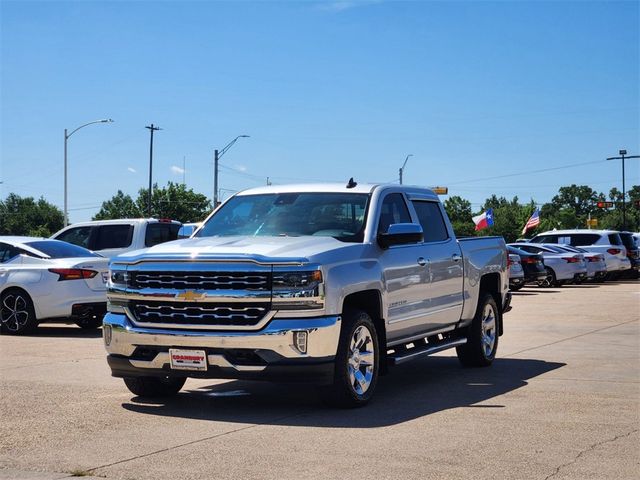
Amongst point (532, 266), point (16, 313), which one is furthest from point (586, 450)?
point (532, 266)

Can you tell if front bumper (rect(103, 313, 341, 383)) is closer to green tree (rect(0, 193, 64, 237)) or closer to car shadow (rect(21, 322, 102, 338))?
car shadow (rect(21, 322, 102, 338))

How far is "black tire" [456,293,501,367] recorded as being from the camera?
37.5 ft

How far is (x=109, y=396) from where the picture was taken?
9.30 metres

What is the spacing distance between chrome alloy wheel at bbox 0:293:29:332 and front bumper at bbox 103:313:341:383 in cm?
804

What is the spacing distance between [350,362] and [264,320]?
89 centimetres

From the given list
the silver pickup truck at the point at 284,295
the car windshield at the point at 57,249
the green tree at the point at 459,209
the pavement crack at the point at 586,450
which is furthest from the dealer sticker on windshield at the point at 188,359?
the green tree at the point at 459,209

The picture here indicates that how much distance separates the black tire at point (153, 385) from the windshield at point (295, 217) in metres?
1.51

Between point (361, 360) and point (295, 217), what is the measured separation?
1.71 metres

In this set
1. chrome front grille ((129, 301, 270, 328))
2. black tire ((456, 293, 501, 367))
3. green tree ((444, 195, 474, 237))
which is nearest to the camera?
chrome front grille ((129, 301, 270, 328))

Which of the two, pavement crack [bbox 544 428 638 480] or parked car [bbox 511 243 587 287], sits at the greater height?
parked car [bbox 511 243 587 287]

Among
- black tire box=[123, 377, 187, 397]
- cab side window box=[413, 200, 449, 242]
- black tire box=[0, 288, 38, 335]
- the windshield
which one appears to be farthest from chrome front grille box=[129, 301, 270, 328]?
black tire box=[0, 288, 38, 335]

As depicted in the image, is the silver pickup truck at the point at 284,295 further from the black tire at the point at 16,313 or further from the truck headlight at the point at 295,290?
the black tire at the point at 16,313

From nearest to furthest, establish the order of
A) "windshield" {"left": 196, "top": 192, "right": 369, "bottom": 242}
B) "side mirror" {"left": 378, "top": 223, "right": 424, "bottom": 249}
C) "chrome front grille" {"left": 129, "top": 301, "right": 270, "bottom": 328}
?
"chrome front grille" {"left": 129, "top": 301, "right": 270, "bottom": 328} < "side mirror" {"left": 378, "top": 223, "right": 424, "bottom": 249} < "windshield" {"left": 196, "top": 192, "right": 369, "bottom": 242}

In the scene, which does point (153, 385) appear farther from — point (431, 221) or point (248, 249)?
point (431, 221)
